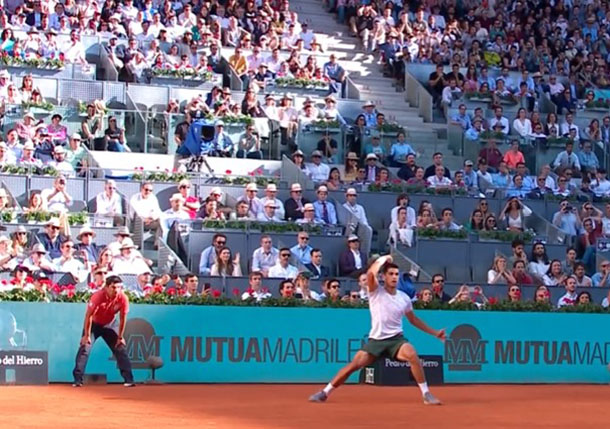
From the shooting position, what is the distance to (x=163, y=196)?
27641 mm

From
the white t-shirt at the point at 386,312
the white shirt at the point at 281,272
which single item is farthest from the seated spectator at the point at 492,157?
the white t-shirt at the point at 386,312

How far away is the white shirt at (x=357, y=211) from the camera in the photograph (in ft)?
92.5

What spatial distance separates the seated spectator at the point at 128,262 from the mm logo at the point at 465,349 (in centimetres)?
550

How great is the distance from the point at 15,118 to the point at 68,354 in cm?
842

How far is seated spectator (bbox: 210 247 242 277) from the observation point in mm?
24797

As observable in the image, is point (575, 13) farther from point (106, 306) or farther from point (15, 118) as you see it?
point (106, 306)

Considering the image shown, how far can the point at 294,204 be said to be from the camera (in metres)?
28.0

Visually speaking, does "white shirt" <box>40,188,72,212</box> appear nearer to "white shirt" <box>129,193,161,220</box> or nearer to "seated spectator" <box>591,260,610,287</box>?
"white shirt" <box>129,193,161,220</box>

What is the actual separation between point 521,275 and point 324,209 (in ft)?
13.9

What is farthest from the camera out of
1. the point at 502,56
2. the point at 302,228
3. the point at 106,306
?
the point at 502,56

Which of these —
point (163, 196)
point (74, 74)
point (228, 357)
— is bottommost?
point (228, 357)

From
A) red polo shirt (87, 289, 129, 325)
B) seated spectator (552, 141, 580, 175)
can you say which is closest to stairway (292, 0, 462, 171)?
seated spectator (552, 141, 580, 175)

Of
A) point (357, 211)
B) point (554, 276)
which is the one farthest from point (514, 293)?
point (357, 211)

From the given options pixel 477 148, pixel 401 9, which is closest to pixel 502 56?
pixel 401 9
